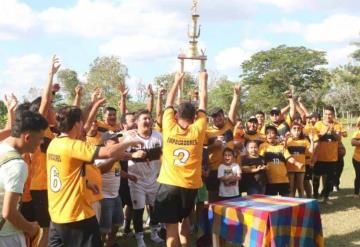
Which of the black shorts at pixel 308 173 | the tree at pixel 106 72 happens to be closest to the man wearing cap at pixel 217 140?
the black shorts at pixel 308 173

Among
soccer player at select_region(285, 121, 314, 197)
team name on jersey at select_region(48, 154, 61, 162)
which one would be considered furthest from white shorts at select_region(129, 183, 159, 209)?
soccer player at select_region(285, 121, 314, 197)

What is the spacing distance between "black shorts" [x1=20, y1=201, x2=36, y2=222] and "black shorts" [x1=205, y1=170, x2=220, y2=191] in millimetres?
2997

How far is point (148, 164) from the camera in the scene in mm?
6656

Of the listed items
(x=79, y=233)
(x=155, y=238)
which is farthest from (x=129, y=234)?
(x=79, y=233)

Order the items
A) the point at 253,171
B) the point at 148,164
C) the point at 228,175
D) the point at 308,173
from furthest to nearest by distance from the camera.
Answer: the point at 308,173 < the point at 253,171 < the point at 228,175 < the point at 148,164

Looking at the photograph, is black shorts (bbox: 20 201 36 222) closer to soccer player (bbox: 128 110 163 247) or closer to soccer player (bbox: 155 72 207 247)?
soccer player (bbox: 155 72 207 247)

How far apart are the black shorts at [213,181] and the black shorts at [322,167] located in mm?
3337

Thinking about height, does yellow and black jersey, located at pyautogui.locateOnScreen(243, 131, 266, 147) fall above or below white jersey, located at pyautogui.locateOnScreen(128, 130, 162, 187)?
above

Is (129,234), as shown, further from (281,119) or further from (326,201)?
(326,201)

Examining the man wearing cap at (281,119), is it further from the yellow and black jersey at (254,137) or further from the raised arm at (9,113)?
the raised arm at (9,113)

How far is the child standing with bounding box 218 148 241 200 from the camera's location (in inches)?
281

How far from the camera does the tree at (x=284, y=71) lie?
6500cm

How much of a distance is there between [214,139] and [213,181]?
0.69 m

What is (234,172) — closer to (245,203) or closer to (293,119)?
(245,203)
